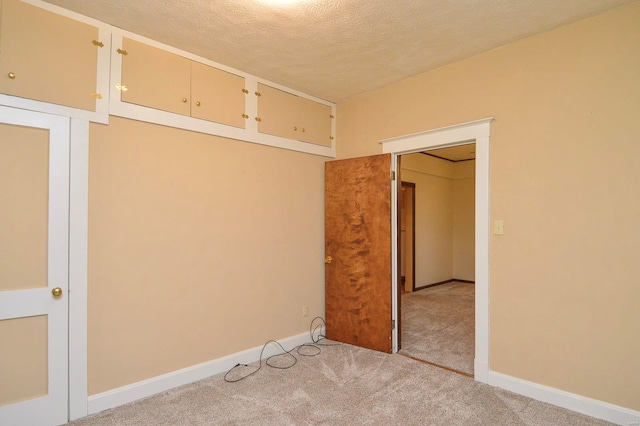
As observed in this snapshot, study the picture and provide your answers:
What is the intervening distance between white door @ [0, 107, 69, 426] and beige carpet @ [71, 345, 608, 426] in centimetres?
38

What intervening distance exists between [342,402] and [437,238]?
5.38 metres

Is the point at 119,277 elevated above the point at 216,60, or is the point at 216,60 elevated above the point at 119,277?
the point at 216,60

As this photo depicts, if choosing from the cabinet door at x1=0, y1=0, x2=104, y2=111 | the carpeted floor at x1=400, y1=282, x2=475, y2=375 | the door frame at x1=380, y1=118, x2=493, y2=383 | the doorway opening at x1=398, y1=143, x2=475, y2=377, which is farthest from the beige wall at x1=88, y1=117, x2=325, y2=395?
the doorway opening at x1=398, y1=143, x2=475, y2=377

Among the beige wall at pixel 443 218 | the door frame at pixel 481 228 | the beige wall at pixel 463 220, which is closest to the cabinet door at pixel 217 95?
the door frame at pixel 481 228

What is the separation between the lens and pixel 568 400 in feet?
7.73

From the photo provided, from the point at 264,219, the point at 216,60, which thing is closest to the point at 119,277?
the point at 264,219

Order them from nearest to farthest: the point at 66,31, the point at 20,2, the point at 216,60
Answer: the point at 20,2
the point at 66,31
the point at 216,60

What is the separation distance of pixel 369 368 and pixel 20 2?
382 cm

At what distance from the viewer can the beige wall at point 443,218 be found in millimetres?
6750

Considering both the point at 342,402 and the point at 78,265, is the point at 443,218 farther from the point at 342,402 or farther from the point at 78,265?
the point at 78,265

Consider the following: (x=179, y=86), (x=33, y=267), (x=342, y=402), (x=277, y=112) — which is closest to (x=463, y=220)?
(x=277, y=112)

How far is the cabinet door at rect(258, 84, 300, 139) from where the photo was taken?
3369 millimetres

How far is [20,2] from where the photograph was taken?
2.09 meters

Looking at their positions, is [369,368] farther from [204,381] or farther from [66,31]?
[66,31]
